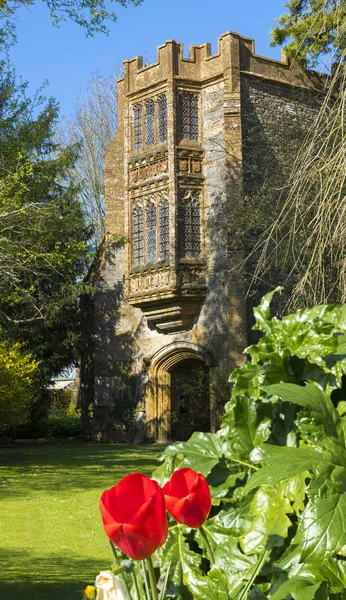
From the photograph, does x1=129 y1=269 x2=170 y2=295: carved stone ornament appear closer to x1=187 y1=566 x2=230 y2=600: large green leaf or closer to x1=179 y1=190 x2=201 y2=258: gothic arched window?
x1=179 y1=190 x2=201 y2=258: gothic arched window

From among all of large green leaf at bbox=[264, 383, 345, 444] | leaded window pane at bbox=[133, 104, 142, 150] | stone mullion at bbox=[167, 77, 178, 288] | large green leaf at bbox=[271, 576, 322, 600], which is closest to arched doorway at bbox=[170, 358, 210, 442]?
stone mullion at bbox=[167, 77, 178, 288]

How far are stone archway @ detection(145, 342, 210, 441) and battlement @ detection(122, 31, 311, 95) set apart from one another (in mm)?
7348

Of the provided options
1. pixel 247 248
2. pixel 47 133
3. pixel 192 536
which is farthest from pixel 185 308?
pixel 192 536

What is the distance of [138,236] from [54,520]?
12.6 metres

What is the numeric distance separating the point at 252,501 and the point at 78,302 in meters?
24.4

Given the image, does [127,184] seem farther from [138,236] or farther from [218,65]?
[218,65]

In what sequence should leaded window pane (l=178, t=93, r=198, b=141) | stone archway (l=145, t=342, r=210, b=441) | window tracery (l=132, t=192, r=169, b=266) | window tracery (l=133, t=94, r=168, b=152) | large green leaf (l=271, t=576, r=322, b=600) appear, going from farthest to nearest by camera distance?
stone archway (l=145, t=342, r=210, b=441) < window tracery (l=133, t=94, r=168, b=152) < leaded window pane (l=178, t=93, r=198, b=141) < window tracery (l=132, t=192, r=169, b=266) < large green leaf (l=271, t=576, r=322, b=600)

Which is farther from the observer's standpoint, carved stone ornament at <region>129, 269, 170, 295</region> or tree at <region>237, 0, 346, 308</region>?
carved stone ornament at <region>129, 269, 170, 295</region>

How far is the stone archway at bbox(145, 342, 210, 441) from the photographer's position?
22406 millimetres

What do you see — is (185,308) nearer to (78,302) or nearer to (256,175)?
(256,175)

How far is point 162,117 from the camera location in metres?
21.8


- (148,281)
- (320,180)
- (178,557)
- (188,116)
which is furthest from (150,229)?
(178,557)

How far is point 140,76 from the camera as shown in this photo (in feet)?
74.3

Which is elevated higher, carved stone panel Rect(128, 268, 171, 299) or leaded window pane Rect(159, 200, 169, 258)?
leaded window pane Rect(159, 200, 169, 258)
